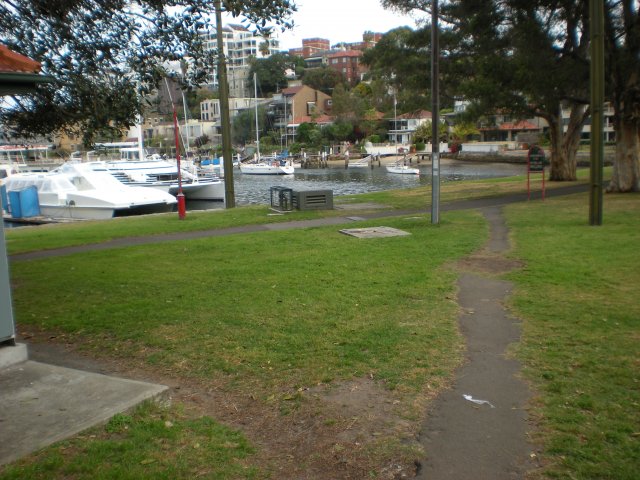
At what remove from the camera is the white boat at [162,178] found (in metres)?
35.2

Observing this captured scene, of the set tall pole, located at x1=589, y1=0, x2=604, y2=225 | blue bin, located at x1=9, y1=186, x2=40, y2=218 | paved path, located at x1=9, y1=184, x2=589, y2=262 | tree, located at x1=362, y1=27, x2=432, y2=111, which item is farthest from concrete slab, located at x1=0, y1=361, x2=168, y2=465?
blue bin, located at x1=9, y1=186, x2=40, y2=218

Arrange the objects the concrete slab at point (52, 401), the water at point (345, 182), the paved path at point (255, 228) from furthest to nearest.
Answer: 1. the water at point (345, 182)
2. the paved path at point (255, 228)
3. the concrete slab at point (52, 401)

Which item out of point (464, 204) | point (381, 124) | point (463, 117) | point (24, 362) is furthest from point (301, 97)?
point (24, 362)

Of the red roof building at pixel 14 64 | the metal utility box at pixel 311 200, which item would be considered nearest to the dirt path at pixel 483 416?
the red roof building at pixel 14 64

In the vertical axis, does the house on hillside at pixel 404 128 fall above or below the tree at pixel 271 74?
below

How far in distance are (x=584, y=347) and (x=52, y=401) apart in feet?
15.7

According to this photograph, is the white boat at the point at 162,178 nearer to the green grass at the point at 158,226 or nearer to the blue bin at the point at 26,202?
the blue bin at the point at 26,202

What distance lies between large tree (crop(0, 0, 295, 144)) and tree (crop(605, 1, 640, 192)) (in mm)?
14016

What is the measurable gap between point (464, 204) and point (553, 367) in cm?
1627

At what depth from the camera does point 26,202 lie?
3072 centimetres

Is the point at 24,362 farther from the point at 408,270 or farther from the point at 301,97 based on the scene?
the point at 301,97

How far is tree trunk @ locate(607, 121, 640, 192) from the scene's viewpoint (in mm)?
21500

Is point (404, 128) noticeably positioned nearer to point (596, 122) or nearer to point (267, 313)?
point (596, 122)

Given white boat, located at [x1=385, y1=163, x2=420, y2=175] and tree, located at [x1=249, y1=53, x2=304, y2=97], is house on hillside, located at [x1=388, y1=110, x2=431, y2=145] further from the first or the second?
white boat, located at [x1=385, y1=163, x2=420, y2=175]
